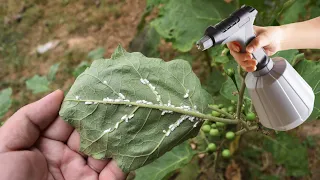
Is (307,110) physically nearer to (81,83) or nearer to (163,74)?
(163,74)

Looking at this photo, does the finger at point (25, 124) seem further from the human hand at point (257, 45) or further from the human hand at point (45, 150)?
the human hand at point (257, 45)

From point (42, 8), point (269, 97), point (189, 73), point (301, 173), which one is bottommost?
point (301, 173)

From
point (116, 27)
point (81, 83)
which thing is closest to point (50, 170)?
point (81, 83)

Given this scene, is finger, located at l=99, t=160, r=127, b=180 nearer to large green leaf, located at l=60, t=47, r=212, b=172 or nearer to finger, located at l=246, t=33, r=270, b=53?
large green leaf, located at l=60, t=47, r=212, b=172

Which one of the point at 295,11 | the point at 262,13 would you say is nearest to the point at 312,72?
the point at 262,13

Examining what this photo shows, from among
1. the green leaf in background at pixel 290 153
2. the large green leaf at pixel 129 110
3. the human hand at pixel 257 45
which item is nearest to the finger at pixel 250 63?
the human hand at pixel 257 45

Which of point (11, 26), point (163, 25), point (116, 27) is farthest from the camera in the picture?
point (11, 26)
